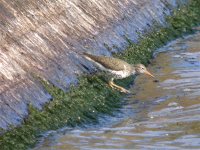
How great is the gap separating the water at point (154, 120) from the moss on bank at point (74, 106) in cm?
18

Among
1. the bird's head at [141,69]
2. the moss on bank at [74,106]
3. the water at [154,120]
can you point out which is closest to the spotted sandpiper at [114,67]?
the bird's head at [141,69]

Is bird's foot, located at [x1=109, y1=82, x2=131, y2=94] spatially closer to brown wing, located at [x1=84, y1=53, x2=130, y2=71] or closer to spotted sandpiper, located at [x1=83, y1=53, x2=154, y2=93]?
spotted sandpiper, located at [x1=83, y1=53, x2=154, y2=93]

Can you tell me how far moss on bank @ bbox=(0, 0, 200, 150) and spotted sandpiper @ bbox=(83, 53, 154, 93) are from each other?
8.9 inches

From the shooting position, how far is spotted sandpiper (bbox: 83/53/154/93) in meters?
16.1

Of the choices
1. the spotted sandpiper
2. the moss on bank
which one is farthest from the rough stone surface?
the spotted sandpiper

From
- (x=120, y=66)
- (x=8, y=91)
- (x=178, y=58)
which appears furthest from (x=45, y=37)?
(x=178, y=58)

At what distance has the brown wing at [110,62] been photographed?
16.0 m

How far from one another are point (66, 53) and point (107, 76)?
0.93m

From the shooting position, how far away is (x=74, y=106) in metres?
14.5

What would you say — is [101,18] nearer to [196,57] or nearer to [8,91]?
[196,57]

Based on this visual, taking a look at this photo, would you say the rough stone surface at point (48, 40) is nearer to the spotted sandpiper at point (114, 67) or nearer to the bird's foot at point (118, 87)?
the spotted sandpiper at point (114, 67)

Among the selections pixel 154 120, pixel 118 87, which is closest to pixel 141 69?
pixel 118 87

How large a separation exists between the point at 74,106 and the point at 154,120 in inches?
50.9

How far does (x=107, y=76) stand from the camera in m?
16.5
